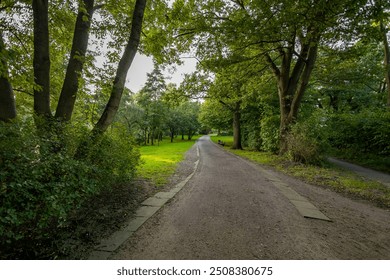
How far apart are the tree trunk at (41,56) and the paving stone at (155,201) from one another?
3.01 meters

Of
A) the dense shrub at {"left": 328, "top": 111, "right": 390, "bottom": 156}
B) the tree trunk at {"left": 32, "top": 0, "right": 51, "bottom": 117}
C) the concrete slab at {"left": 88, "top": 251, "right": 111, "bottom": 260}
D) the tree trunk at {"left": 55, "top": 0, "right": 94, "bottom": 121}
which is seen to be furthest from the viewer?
the dense shrub at {"left": 328, "top": 111, "right": 390, "bottom": 156}

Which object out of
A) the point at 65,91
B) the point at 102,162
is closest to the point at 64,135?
the point at 102,162

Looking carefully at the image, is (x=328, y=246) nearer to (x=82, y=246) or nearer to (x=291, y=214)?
(x=291, y=214)

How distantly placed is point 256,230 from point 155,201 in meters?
2.39

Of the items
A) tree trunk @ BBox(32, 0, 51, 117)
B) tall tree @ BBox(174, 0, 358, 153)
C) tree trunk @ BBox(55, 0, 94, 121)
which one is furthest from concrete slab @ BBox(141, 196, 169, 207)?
tall tree @ BBox(174, 0, 358, 153)

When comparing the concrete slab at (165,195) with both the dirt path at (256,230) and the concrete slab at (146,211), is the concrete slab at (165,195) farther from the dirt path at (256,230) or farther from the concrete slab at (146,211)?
the concrete slab at (146,211)

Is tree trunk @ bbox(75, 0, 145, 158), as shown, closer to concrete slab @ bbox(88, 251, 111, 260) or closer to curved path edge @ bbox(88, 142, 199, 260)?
curved path edge @ bbox(88, 142, 199, 260)

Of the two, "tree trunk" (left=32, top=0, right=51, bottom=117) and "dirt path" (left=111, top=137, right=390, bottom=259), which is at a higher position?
"tree trunk" (left=32, top=0, right=51, bottom=117)

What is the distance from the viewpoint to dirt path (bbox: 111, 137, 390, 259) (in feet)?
8.37

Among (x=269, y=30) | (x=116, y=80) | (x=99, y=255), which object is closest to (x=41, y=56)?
(x=116, y=80)

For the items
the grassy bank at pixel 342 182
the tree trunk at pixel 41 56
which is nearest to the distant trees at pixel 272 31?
the grassy bank at pixel 342 182

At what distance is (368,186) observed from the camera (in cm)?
593

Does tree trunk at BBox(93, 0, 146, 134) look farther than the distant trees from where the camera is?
No

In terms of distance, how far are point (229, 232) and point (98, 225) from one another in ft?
7.18
